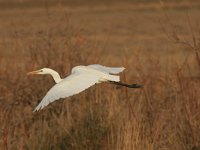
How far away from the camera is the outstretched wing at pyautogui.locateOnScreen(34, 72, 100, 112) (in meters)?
5.86

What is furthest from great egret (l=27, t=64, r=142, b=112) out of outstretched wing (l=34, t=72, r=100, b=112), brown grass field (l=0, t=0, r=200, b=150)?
brown grass field (l=0, t=0, r=200, b=150)

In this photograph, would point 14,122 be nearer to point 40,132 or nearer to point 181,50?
point 40,132

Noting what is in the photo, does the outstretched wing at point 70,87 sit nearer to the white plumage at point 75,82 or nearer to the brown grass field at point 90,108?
the white plumage at point 75,82

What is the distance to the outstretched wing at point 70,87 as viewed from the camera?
586cm

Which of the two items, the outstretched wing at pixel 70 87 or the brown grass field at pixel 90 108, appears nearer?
the outstretched wing at pixel 70 87

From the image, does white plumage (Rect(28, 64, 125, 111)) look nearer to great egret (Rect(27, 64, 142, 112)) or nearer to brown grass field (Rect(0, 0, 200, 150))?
great egret (Rect(27, 64, 142, 112))

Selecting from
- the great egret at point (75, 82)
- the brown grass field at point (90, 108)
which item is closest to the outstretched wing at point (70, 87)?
the great egret at point (75, 82)

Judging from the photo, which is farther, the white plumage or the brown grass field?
the brown grass field

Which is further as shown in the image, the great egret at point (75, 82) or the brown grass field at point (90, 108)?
the brown grass field at point (90, 108)

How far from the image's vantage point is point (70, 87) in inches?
241

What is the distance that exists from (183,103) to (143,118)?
0.38m

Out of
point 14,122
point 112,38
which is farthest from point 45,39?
point 112,38

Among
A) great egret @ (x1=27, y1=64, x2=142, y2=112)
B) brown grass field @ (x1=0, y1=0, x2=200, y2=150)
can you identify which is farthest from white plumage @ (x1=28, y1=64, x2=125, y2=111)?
brown grass field @ (x1=0, y1=0, x2=200, y2=150)

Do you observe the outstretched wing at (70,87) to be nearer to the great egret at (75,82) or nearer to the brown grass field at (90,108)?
the great egret at (75,82)
